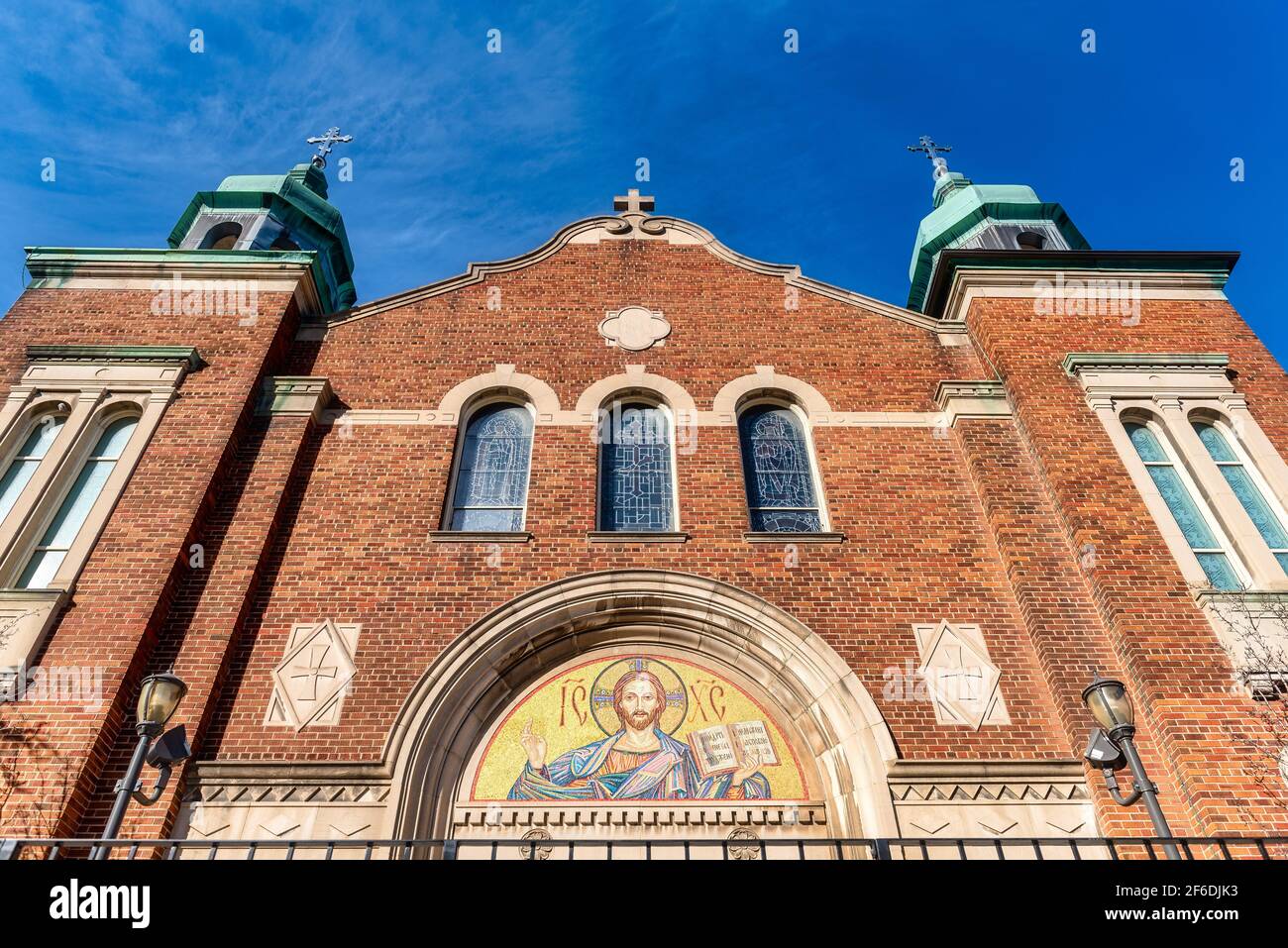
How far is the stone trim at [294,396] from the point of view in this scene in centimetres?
1055

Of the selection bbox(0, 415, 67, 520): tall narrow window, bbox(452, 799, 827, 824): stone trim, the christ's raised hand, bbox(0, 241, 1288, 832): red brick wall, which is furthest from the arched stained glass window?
bbox(0, 415, 67, 520): tall narrow window

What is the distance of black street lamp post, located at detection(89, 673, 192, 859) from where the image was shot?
6.18m

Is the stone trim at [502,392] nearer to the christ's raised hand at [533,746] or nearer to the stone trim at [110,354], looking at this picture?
the stone trim at [110,354]

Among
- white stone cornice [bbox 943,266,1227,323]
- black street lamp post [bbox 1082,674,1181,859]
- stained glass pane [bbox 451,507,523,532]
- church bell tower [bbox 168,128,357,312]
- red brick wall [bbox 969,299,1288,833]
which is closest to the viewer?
black street lamp post [bbox 1082,674,1181,859]

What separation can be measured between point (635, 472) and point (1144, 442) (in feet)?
19.4

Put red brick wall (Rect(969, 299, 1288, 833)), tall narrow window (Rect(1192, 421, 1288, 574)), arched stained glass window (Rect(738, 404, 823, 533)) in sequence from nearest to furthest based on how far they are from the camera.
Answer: red brick wall (Rect(969, 299, 1288, 833)), tall narrow window (Rect(1192, 421, 1288, 574)), arched stained glass window (Rect(738, 404, 823, 533))

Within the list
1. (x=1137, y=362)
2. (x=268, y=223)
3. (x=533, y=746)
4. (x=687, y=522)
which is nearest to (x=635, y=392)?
(x=687, y=522)

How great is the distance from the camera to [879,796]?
7.64 meters

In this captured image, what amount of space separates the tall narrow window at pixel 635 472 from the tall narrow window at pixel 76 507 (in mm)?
5350

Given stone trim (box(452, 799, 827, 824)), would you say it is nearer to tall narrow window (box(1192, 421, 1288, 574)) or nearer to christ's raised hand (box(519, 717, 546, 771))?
christ's raised hand (box(519, 717, 546, 771))

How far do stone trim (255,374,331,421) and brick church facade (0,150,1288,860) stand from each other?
0.04 metres
